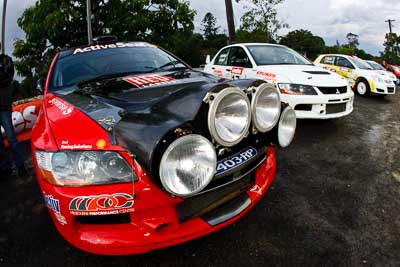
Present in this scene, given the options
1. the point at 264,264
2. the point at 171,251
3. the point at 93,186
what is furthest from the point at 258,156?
the point at 93,186

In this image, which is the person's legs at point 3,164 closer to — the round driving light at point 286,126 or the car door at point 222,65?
the round driving light at point 286,126

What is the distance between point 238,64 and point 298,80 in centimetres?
156

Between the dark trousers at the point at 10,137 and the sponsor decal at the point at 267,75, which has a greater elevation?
the sponsor decal at the point at 267,75

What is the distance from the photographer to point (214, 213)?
182cm

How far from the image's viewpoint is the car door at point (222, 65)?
6.29m

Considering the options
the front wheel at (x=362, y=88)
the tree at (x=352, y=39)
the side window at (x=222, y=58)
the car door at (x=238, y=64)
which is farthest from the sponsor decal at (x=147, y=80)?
the tree at (x=352, y=39)

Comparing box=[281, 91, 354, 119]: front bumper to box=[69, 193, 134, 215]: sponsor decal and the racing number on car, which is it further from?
box=[69, 193, 134, 215]: sponsor decal

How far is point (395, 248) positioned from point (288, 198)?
90 cm

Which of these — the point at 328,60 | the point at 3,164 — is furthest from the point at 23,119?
the point at 328,60

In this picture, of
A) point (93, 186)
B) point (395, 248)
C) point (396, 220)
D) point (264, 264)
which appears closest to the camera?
point (93, 186)

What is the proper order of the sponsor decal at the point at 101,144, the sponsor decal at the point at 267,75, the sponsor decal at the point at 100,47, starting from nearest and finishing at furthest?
1. the sponsor decal at the point at 101,144
2. the sponsor decal at the point at 100,47
3. the sponsor decal at the point at 267,75

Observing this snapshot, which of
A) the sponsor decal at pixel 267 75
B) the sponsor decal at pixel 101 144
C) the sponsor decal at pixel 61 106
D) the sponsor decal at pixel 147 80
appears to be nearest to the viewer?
the sponsor decal at pixel 101 144

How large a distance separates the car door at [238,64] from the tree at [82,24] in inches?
318

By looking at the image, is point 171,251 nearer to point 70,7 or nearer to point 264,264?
point 264,264
